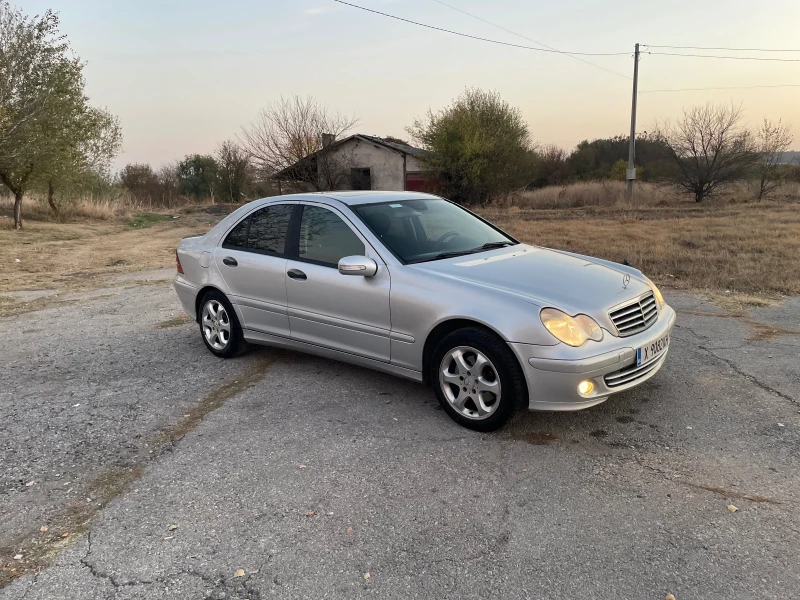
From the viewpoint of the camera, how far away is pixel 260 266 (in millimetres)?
5109

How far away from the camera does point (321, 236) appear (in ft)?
Answer: 15.8

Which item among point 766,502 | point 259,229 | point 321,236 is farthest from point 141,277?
point 766,502

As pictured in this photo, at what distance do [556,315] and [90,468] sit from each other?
2.98 meters

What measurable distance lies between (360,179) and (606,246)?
27.4 m

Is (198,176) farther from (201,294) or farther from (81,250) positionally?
(201,294)

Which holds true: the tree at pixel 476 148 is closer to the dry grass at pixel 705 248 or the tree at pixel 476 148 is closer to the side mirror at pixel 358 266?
the dry grass at pixel 705 248

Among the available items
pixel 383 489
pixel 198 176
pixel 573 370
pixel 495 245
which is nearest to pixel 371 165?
pixel 198 176

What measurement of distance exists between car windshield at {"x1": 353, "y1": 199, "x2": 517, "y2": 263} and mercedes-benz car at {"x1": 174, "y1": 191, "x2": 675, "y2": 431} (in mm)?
15

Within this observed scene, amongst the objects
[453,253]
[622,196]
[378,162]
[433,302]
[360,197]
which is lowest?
[433,302]

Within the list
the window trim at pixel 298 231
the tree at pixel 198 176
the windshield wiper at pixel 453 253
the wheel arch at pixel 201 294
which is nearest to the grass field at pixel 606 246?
the wheel arch at pixel 201 294

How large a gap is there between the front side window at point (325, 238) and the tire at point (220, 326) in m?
1.10

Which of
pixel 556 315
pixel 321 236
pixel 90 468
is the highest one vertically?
pixel 321 236

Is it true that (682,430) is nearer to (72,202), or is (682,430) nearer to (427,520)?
(427,520)

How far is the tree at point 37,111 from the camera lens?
18016 millimetres
